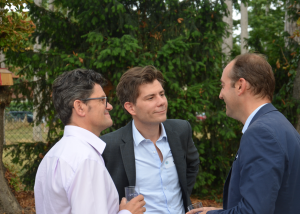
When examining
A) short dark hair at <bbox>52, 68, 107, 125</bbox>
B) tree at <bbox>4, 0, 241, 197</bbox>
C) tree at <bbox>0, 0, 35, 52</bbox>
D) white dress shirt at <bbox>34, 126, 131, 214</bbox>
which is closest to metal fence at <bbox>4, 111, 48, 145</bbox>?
tree at <bbox>4, 0, 241, 197</bbox>

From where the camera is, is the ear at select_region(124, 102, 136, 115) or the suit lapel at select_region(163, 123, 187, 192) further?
the ear at select_region(124, 102, 136, 115)

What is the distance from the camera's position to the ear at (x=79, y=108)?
1925mm

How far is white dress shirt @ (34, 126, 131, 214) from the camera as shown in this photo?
1542 millimetres

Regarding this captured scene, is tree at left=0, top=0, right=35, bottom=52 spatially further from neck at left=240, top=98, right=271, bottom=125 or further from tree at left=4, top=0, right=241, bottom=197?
neck at left=240, top=98, right=271, bottom=125

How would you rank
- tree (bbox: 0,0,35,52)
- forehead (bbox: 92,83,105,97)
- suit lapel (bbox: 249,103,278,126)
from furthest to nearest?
tree (bbox: 0,0,35,52), forehead (bbox: 92,83,105,97), suit lapel (bbox: 249,103,278,126)

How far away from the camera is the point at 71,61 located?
4.87m

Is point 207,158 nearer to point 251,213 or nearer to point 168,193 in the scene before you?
point 168,193

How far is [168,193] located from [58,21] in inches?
172

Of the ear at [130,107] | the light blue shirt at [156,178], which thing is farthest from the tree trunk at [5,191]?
the light blue shirt at [156,178]

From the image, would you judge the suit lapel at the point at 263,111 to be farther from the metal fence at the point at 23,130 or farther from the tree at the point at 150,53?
the metal fence at the point at 23,130

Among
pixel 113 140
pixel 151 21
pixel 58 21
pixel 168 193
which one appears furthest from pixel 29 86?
pixel 168 193

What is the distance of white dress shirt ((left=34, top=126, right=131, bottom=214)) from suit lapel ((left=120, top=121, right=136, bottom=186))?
81 cm

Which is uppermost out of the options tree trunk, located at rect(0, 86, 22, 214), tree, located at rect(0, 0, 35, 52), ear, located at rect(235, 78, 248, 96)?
tree, located at rect(0, 0, 35, 52)

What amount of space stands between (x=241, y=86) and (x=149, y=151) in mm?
1181
